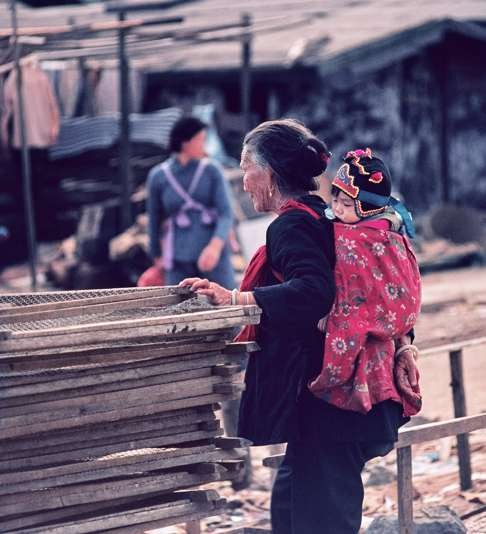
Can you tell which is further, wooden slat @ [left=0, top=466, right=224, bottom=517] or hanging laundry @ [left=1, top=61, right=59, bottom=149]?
hanging laundry @ [left=1, top=61, right=59, bottom=149]

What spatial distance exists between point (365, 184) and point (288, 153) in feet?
0.86

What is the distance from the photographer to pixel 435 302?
10758 millimetres

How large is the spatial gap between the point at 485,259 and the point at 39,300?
1103 centimetres

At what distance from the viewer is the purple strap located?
7641mm

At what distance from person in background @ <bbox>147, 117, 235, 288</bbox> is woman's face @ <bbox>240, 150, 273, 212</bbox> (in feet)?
11.6

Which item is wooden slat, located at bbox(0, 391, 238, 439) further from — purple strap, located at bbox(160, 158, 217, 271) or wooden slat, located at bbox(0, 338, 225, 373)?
purple strap, located at bbox(160, 158, 217, 271)

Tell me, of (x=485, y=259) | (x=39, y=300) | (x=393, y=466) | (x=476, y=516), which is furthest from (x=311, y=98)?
(x=39, y=300)

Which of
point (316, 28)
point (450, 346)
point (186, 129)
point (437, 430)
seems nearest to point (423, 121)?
point (316, 28)

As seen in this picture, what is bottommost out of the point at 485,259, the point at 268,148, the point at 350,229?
the point at 485,259

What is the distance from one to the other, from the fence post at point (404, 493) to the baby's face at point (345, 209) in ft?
4.49

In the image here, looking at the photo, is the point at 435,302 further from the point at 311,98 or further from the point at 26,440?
the point at 26,440

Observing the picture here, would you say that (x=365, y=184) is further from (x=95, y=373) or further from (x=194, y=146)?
(x=194, y=146)

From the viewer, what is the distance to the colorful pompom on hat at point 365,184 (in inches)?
154

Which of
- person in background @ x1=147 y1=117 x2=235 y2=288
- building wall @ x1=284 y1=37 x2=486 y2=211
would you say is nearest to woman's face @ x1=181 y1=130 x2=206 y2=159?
person in background @ x1=147 y1=117 x2=235 y2=288
